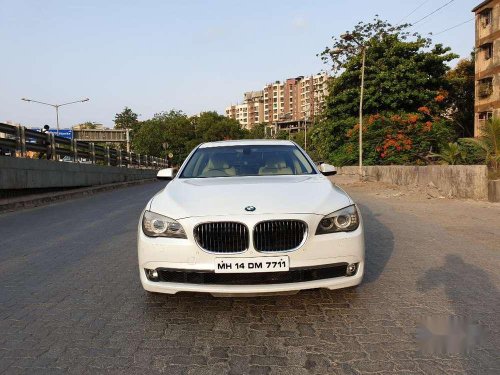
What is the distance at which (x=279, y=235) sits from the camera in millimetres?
3447

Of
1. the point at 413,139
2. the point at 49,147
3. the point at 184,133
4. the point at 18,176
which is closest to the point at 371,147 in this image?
the point at 413,139

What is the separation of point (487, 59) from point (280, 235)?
1521 inches

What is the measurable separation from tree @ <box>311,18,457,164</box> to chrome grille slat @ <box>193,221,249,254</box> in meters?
24.6

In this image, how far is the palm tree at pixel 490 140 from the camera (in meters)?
13.0

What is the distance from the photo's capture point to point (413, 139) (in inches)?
1032

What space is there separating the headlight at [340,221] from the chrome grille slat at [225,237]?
58 cm

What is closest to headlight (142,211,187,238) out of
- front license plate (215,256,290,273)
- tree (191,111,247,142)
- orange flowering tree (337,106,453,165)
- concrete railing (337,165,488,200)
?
front license plate (215,256,290,273)

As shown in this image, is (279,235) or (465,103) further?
(465,103)

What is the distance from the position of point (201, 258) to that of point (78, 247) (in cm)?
378

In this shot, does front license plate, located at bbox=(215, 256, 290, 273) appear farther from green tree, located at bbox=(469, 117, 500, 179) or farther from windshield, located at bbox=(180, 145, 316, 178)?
green tree, located at bbox=(469, 117, 500, 179)

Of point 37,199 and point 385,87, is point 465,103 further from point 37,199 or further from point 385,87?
point 37,199

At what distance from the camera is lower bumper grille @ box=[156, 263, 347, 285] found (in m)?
3.40

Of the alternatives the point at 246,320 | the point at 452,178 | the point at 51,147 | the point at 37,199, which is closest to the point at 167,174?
the point at 246,320

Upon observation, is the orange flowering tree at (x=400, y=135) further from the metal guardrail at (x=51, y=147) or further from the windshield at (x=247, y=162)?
the windshield at (x=247, y=162)
